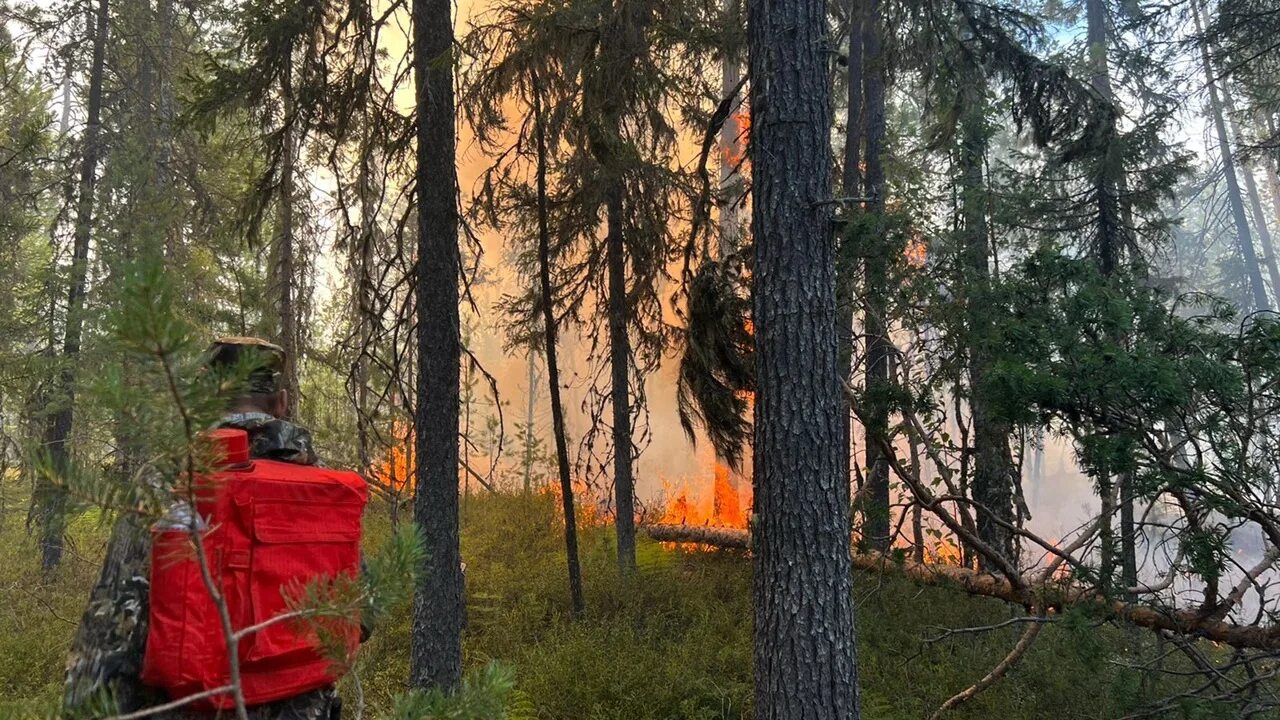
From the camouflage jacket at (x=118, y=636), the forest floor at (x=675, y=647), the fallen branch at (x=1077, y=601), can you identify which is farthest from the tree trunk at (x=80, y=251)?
the fallen branch at (x=1077, y=601)

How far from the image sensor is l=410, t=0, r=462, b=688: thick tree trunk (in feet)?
20.1

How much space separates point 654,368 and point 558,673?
13.9ft

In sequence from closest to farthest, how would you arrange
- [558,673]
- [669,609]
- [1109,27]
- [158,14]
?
[558,673] → [669,609] → [158,14] → [1109,27]

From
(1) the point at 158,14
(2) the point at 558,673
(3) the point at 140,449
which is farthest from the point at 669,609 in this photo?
(1) the point at 158,14

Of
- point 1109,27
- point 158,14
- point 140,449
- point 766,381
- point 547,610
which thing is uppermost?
point 1109,27

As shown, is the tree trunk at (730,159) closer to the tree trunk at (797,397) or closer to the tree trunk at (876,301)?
the tree trunk at (797,397)

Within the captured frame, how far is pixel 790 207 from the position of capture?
4984mm

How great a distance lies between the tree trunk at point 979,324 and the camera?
7.24 meters

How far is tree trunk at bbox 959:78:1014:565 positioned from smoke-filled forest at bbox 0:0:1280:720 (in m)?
0.06

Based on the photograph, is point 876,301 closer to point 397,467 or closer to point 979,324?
point 979,324

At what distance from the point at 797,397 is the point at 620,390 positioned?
15.8 ft

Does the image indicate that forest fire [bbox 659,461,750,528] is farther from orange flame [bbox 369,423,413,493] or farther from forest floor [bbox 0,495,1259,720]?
orange flame [bbox 369,423,413,493]

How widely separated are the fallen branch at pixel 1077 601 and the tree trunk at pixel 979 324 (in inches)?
17.9

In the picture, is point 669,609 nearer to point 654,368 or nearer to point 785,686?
point 654,368
